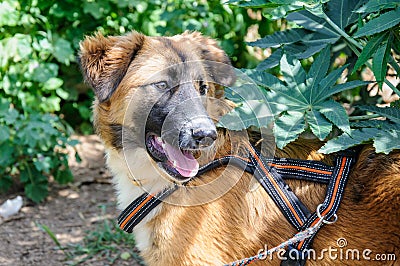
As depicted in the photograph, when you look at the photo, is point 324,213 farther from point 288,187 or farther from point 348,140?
point 348,140

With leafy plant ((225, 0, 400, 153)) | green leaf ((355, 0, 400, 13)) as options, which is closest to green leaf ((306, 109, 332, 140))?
leafy plant ((225, 0, 400, 153))

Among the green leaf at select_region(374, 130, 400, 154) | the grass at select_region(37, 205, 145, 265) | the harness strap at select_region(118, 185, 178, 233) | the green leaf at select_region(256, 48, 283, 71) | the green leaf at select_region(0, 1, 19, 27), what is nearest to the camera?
the green leaf at select_region(374, 130, 400, 154)

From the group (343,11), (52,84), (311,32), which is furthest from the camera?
(52,84)

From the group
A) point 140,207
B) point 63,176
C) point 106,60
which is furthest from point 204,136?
point 63,176

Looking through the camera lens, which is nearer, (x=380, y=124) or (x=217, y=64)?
(x=380, y=124)

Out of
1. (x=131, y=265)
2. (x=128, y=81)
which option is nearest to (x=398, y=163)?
(x=128, y=81)

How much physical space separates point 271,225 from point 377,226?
1.82 feet

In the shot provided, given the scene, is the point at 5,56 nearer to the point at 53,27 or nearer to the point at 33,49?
the point at 33,49

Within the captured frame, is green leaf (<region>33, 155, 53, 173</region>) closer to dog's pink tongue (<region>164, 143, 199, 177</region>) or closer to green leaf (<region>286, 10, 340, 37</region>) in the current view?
dog's pink tongue (<region>164, 143, 199, 177</region>)

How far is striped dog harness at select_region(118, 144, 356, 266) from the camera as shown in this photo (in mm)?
3080

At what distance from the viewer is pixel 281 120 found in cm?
311

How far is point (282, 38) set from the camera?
12.1 feet

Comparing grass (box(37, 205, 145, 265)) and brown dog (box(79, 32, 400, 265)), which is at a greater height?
brown dog (box(79, 32, 400, 265))

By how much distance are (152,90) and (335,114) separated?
3.35ft
